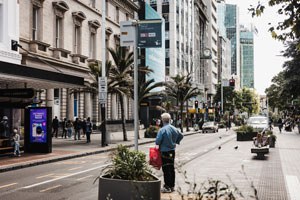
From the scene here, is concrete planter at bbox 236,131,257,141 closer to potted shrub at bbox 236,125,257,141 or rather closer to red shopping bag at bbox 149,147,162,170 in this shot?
potted shrub at bbox 236,125,257,141

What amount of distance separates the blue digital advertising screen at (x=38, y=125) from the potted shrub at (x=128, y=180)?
14497 mm

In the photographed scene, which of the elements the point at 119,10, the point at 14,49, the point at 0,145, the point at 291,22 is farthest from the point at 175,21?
the point at 291,22

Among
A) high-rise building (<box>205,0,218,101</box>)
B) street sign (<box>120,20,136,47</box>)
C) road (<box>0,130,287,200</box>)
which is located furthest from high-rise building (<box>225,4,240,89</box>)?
street sign (<box>120,20,136,47</box>)

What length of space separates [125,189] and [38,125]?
51.7 feet

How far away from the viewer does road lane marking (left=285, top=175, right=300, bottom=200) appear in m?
9.86

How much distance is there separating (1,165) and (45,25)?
20393 mm

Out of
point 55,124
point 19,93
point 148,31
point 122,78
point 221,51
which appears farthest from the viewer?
point 221,51

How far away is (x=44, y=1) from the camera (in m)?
34.5

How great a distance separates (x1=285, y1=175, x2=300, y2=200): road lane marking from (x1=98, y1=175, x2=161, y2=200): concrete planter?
168 inches

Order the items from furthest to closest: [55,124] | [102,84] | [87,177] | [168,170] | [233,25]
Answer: [233,25]
[55,124]
[102,84]
[87,177]
[168,170]

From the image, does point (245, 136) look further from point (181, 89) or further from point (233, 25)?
point (233, 25)

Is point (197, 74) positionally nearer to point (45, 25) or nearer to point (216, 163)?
point (45, 25)

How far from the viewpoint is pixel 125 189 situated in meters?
6.56

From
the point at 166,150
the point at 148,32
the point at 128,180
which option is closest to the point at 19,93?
the point at 148,32
